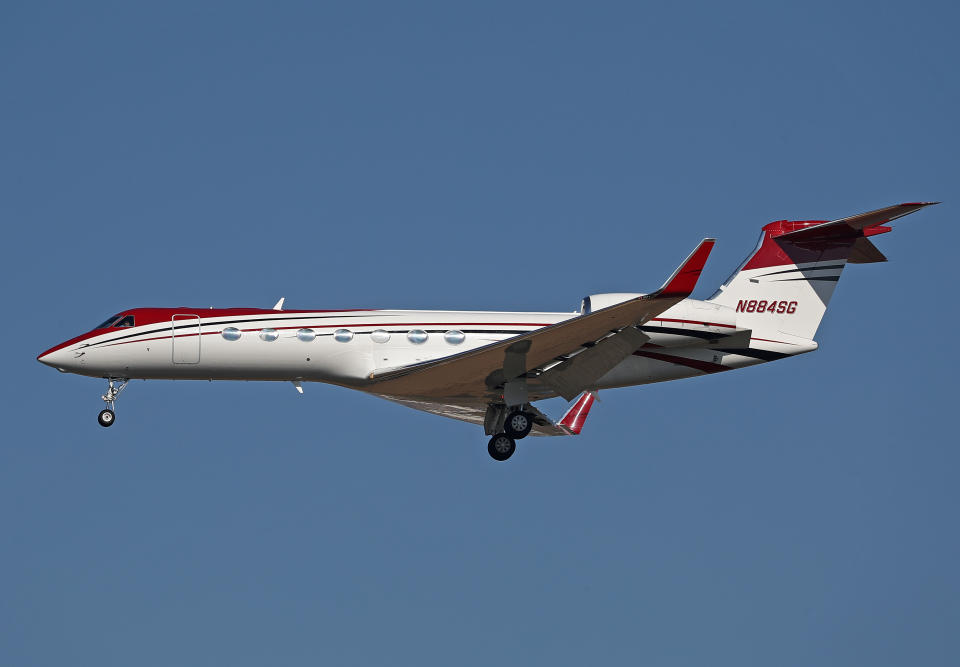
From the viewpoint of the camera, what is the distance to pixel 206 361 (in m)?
24.6

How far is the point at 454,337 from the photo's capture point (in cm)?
2523

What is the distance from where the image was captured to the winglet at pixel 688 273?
1991 centimetres

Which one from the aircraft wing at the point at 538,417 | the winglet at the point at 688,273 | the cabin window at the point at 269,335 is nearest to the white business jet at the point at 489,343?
the cabin window at the point at 269,335

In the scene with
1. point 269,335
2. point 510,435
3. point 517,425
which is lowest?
point 510,435

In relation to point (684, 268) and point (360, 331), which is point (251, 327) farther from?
point (684, 268)

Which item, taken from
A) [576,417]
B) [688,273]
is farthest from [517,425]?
[688,273]

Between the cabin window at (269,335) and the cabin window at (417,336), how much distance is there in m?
2.65

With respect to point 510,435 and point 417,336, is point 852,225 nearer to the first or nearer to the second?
point 510,435

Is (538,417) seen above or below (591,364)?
below

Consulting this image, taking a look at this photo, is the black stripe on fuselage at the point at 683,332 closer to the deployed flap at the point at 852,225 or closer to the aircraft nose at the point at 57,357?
the deployed flap at the point at 852,225

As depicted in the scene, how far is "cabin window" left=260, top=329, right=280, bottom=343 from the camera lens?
24625mm

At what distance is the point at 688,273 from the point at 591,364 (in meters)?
4.47

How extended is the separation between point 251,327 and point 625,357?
7.45 metres

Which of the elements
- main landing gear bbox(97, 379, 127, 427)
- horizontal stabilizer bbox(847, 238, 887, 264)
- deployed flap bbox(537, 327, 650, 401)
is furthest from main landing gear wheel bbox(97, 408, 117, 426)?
horizontal stabilizer bbox(847, 238, 887, 264)
